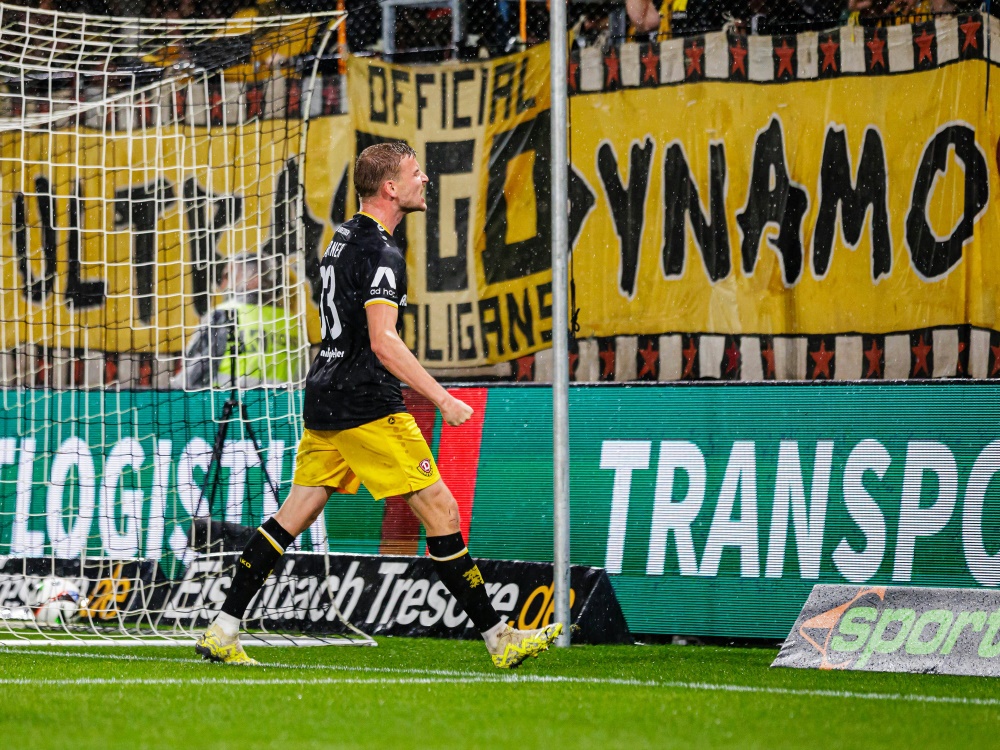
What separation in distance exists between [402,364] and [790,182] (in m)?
3.02

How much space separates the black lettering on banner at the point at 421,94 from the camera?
860 cm

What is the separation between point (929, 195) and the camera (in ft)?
24.0

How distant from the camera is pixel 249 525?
7.98 meters

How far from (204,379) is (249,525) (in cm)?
112

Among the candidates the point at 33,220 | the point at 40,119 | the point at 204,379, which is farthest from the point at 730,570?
the point at 33,220

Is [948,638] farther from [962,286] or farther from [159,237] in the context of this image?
[159,237]

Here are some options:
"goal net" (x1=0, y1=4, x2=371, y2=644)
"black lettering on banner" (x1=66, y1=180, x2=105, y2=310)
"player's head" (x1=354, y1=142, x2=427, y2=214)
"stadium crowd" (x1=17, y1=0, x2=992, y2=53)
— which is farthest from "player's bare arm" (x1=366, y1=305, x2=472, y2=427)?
"black lettering on banner" (x1=66, y1=180, x2=105, y2=310)

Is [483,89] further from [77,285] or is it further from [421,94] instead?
[77,285]

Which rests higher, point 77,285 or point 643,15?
point 643,15

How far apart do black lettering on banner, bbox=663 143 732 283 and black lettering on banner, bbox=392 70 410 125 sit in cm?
165

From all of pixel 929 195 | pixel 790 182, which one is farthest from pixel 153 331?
pixel 929 195

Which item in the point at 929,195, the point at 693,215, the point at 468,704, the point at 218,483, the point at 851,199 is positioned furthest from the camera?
the point at 218,483

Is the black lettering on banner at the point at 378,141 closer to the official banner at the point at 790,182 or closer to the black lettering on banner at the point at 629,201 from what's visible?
the official banner at the point at 790,182

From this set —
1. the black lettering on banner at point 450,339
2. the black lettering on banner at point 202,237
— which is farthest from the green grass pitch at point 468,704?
the black lettering on banner at point 202,237
